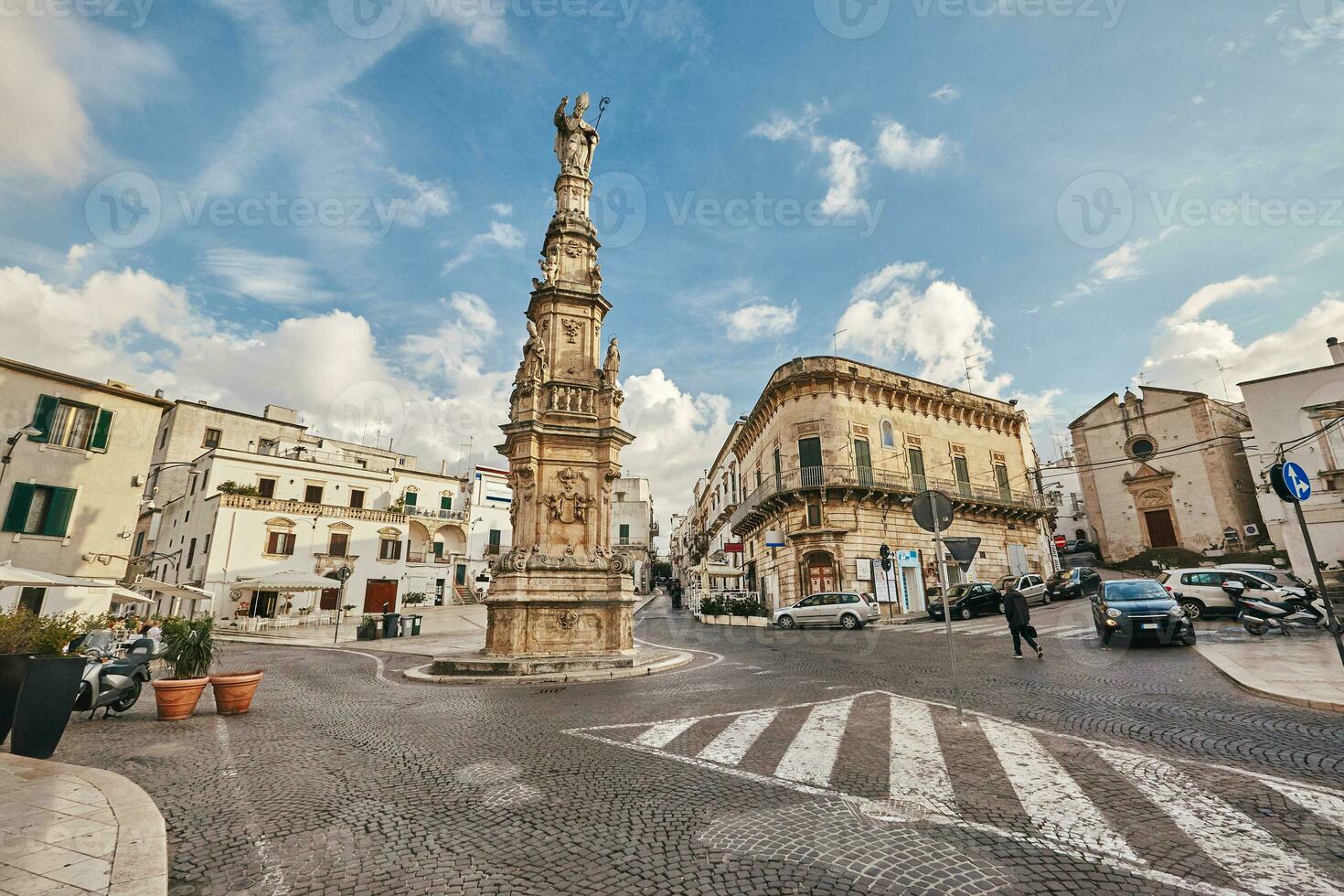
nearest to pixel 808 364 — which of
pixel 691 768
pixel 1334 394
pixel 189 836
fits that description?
pixel 1334 394

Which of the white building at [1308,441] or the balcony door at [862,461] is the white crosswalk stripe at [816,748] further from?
the white building at [1308,441]

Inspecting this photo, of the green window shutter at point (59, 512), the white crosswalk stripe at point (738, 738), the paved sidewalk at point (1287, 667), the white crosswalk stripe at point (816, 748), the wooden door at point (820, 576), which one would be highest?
the green window shutter at point (59, 512)

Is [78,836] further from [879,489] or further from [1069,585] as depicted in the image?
[1069,585]

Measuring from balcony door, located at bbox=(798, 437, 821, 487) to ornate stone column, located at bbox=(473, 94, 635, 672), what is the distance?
1552cm

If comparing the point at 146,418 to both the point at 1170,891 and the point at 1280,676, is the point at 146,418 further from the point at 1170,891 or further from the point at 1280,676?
the point at 1280,676

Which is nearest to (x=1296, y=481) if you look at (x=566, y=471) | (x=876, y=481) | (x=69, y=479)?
(x=566, y=471)

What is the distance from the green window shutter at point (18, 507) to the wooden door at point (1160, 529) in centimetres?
5071

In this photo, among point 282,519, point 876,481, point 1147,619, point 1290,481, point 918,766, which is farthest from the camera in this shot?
point 282,519

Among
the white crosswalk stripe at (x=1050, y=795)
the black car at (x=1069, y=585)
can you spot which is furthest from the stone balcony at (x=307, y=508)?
the black car at (x=1069, y=585)

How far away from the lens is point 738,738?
568 cm

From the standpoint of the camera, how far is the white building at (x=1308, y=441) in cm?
2178

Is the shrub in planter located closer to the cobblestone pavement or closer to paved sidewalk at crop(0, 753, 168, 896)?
the cobblestone pavement

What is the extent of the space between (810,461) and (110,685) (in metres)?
25.5

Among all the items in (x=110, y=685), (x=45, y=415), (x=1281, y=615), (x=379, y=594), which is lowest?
(x=110, y=685)
